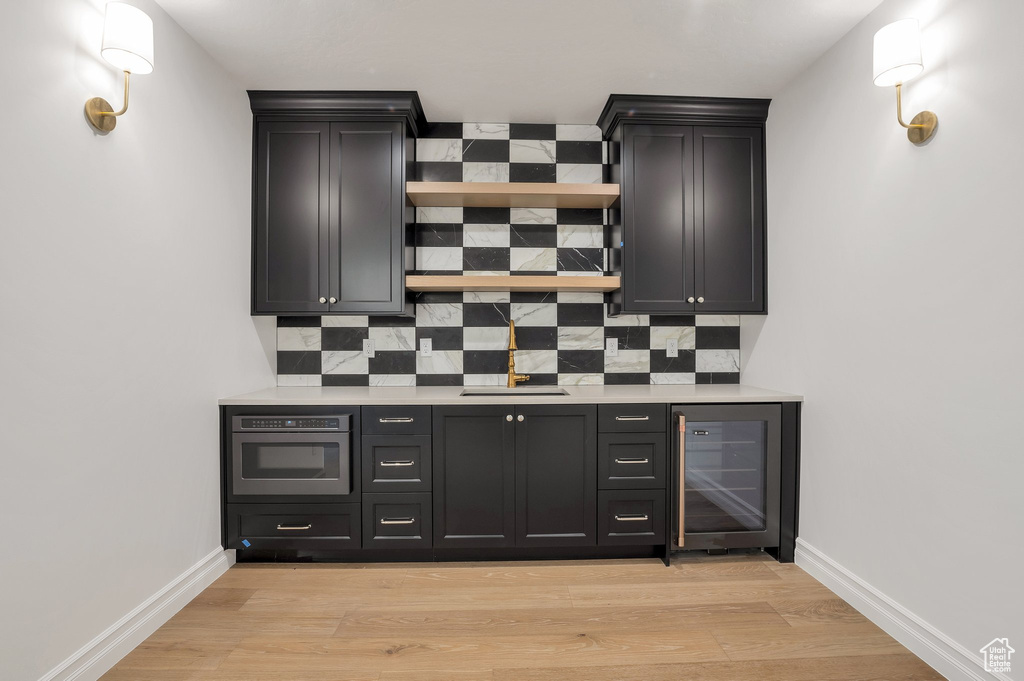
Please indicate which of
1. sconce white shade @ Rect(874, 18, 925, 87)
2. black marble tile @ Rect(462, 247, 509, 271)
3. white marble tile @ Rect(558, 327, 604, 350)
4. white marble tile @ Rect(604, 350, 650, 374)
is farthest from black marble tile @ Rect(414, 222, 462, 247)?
sconce white shade @ Rect(874, 18, 925, 87)

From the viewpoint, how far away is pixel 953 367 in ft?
5.64

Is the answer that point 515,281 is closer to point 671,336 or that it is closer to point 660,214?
point 660,214

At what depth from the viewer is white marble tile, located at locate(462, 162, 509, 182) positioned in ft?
10.5

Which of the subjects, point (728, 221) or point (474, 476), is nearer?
point (474, 476)

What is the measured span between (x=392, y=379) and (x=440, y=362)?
327 mm

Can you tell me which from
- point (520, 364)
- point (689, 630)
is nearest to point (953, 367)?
point (689, 630)

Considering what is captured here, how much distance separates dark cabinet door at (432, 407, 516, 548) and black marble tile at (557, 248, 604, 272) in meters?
1.13

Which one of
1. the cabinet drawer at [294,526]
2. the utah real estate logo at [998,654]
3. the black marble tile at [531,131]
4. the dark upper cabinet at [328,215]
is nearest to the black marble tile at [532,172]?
the black marble tile at [531,131]

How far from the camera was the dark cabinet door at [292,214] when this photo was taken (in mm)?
2838

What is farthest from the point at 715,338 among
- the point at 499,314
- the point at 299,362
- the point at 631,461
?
the point at 299,362

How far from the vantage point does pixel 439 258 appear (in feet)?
10.5

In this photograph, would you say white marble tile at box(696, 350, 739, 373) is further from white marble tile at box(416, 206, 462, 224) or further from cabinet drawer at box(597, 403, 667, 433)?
white marble tile at box(416, 206, 462, 224)

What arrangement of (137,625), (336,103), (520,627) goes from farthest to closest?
(336,103)
(520,627)
(137,625)

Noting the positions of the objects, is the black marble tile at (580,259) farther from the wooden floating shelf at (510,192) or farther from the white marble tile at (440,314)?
the white marble tile at (440,314)
